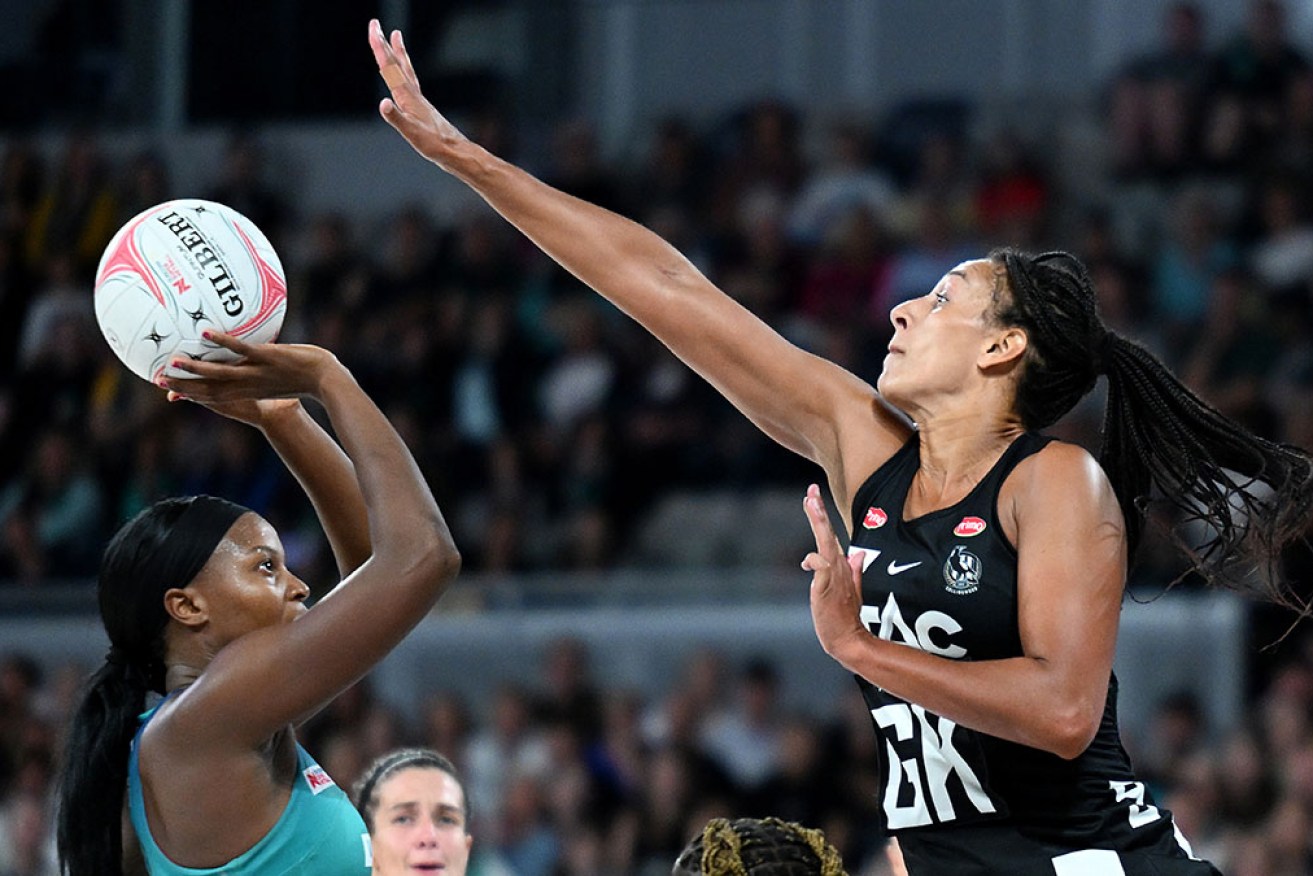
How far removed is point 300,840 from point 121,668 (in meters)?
0.41

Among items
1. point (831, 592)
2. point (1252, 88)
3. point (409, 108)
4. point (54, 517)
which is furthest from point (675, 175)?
point (831, 592)

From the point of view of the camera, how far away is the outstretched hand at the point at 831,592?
277cm

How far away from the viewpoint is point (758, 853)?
285cm

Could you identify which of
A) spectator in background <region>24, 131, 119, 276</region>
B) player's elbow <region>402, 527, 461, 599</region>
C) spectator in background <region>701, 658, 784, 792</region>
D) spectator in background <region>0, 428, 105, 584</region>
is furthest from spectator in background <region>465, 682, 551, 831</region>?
player's elbow <region>402, 527, 461, 599</region>

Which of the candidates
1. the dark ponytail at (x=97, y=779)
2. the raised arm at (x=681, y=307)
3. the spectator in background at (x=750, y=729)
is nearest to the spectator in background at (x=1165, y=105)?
the spectator in background at (x=750, y=729)

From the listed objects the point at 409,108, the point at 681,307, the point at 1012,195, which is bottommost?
the point at 681,307

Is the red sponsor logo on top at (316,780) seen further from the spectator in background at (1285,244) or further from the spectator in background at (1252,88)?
the spectator in background at (1252,88)

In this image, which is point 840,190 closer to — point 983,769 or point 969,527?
point 969,527

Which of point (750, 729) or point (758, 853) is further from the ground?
point (758, 853)

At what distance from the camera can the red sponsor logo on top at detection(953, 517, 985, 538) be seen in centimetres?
293

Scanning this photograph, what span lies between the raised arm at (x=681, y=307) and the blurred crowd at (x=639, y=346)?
12.8 ft

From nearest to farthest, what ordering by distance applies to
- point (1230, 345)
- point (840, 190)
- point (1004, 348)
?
point (1004, 348), point (1230, 345), point (840, 190)

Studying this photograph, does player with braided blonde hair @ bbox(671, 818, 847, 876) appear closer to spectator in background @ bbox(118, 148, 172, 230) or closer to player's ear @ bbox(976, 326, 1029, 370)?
player's ear @ bbox(976, 326, 1029, 370)

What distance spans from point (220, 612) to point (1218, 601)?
5081mm
